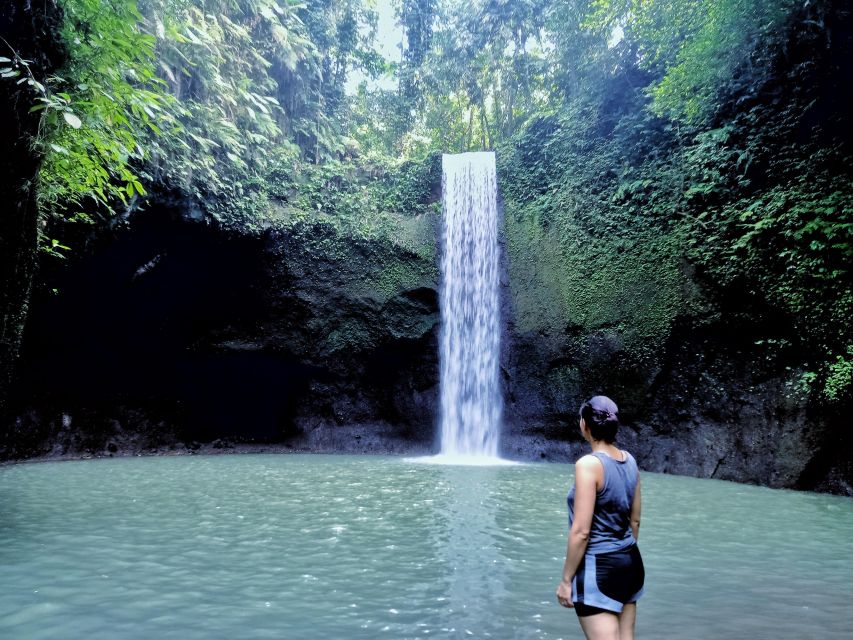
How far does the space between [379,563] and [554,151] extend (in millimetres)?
13588

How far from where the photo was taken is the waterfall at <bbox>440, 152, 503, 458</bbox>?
14.3 meters

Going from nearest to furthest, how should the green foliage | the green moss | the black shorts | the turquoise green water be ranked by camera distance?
the black shorts < the turquoise green water < the green foliage < the green moss

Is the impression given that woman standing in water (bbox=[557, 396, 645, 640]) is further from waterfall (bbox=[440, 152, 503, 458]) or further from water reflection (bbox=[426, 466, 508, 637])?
waterfall (bbox=[440, 152, 503, 458])

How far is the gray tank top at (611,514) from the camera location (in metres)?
2.30

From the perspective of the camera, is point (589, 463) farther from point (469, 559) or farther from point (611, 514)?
point (469, 559)

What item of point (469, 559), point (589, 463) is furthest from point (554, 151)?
point (589, 463)

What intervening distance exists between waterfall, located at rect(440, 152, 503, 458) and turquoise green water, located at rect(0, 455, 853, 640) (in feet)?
18.6

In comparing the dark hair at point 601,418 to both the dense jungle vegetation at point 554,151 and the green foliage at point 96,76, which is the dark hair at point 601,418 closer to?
the dense jungle vegetation at point 554,151

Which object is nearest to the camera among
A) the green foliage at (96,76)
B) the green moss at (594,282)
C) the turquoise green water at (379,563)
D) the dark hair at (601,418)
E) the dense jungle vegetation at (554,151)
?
the dark hair at (601,418)

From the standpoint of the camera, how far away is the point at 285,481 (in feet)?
30.4

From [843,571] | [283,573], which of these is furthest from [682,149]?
[283,573]

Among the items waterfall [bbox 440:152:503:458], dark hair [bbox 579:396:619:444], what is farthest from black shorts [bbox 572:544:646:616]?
waterfall [bbox 440:152:503:458]

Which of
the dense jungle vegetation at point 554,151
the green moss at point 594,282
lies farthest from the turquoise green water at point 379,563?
the green moss at point 594,282

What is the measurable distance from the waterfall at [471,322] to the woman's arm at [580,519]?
11834mm
